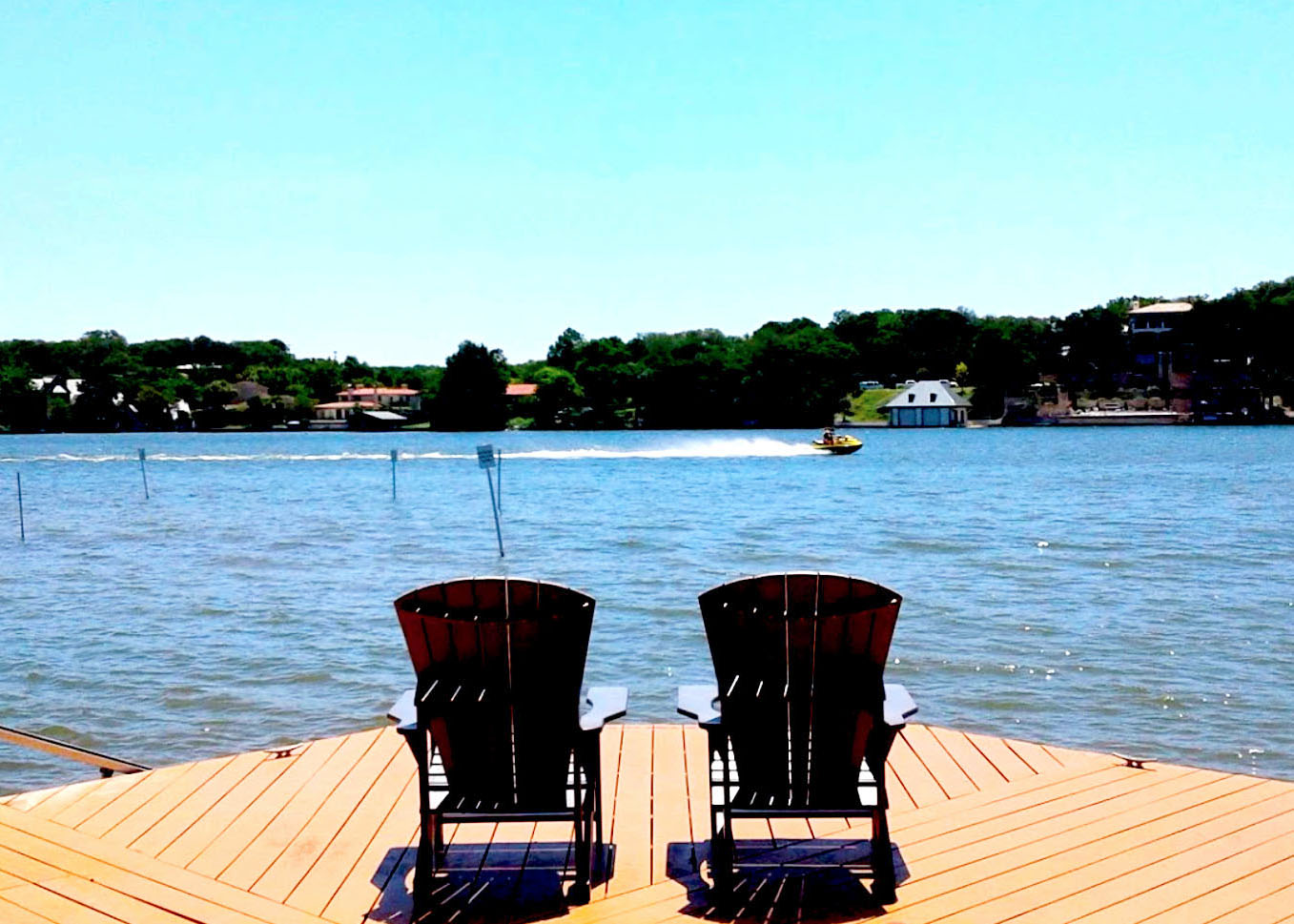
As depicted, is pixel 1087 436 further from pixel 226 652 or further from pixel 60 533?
pixel 226 652

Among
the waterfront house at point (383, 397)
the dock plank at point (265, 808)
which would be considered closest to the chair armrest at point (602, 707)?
the dock plank at point (265, 808)

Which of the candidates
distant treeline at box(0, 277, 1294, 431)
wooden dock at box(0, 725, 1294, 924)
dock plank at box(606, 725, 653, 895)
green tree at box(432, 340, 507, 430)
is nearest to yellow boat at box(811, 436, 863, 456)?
distant treeline at box(0, 277, 1294, 431)

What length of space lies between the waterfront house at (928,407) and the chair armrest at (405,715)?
116972mm

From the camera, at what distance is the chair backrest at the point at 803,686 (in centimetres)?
380

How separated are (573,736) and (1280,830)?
8.70 ft

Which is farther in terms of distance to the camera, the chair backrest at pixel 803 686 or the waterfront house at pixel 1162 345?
the waterfront house at pixel 1162 345

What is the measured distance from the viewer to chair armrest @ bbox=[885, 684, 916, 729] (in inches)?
148

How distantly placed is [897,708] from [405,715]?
1.58 m

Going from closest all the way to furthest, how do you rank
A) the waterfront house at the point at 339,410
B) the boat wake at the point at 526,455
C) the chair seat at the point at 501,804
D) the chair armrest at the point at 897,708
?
the chair armrest at the point at 897,708 → the chair seat at the point at 501,804 → the boat wake at the point at 526,455 → the waterfront house at the point at 339,410

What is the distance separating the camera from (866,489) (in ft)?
155

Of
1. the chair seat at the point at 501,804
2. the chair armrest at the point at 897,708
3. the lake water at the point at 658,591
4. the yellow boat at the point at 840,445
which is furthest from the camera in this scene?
the yellow boat at the point at 840,445

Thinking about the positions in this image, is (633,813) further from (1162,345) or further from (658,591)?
(1162,345)

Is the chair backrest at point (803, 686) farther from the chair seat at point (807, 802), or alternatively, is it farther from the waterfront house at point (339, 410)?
the waterfront house at point (339, 410)

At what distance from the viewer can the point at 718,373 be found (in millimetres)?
115250
